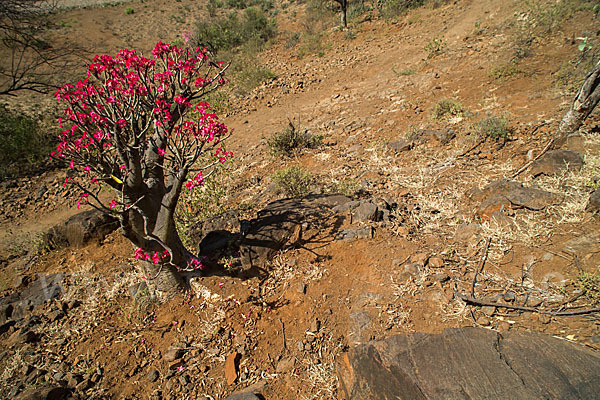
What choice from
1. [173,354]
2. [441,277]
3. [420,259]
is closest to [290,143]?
[420,259]

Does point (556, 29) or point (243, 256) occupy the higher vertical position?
point (556, 29)

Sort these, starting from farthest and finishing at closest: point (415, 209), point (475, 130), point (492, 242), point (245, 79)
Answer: point (245, 79)
point (475, 130)
point (415, 209)
point (492, 242)

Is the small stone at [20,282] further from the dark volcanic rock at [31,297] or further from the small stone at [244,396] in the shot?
the small stone at [244,396]

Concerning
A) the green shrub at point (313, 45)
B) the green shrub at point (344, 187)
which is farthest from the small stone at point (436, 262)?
the green shrub at point (313, 45)

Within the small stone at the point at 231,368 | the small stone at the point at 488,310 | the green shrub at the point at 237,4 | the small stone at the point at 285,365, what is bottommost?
the small stone at the point at 488,310

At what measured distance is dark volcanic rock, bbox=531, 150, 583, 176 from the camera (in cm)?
391

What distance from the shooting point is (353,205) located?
13.2 feet

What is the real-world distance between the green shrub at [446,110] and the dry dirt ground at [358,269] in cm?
14

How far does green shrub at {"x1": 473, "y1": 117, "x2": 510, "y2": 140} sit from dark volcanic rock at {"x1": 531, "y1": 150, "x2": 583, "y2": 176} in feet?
3.24

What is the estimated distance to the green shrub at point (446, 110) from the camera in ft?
20.7

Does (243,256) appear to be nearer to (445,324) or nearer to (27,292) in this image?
(445,324)

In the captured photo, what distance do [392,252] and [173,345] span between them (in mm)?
2658

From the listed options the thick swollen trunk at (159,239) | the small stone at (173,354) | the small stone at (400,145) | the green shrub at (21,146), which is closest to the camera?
the small stone at (173,354)

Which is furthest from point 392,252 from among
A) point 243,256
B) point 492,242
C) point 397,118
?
point 397,118
